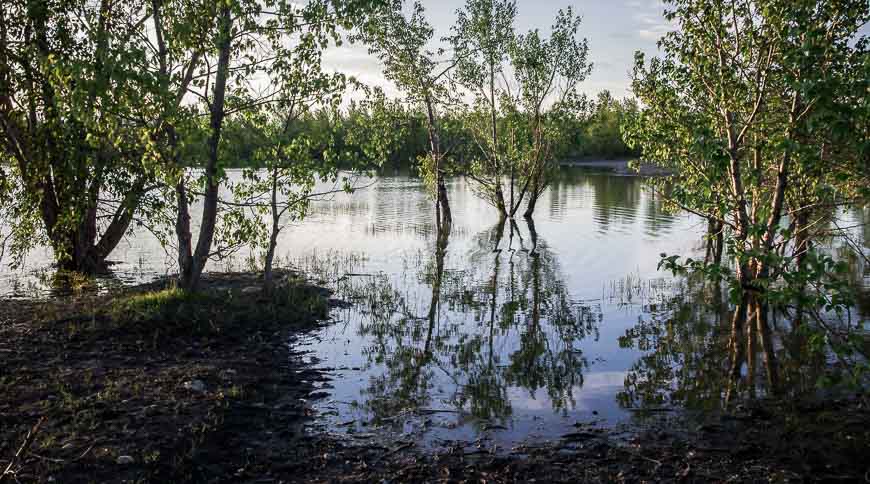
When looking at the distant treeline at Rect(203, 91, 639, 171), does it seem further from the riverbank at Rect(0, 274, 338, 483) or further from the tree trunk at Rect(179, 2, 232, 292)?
the riverbank at Rect(0, 274, 338, 483)

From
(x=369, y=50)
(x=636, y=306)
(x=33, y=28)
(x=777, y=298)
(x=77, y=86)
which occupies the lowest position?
(x=636, y=306)

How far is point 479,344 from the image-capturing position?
15.0 m

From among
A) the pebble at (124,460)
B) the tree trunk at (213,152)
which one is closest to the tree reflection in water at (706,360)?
the pebble at (124,460)

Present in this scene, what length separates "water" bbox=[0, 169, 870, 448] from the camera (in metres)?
10.7

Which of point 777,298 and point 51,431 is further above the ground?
point 777,298

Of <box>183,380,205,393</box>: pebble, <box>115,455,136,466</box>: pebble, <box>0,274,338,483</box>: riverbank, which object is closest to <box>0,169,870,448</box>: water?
<box>0,274,338,483</box>: riverbank

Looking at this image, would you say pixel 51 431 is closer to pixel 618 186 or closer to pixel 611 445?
pixel 611 445

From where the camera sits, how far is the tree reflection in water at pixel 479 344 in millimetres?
11289

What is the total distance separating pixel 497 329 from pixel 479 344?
5.05 ft

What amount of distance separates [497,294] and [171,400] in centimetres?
1268

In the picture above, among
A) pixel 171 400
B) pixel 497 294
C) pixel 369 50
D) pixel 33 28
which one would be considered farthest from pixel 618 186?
pixel 171 400

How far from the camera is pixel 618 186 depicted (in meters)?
75.1

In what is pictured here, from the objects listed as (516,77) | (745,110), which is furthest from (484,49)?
(745,110)

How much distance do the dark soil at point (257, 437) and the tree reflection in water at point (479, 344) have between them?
5.31 feet
